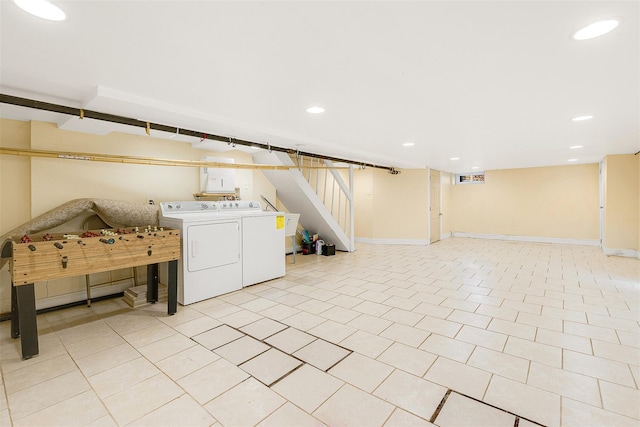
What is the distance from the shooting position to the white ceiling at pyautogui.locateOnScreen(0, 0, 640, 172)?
150 cm

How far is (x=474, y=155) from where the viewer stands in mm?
6402

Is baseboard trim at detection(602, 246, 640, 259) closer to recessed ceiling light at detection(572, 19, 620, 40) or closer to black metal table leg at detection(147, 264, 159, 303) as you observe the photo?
recessed ceiling light at detection(572, 19, 620, 40)

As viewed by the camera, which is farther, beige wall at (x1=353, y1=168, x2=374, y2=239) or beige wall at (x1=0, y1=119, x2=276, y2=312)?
beige wall at (x1=353, y1=168, x2=374, y2=239)

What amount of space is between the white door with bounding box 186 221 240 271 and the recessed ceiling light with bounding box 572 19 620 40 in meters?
3.87

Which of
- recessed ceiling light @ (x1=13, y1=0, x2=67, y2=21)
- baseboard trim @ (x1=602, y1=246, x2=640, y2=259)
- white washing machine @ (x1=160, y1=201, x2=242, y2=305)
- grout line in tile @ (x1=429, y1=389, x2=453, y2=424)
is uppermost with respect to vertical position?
recessed ceiling light @ (x1=13, y1=0, x2=67, y2=21)

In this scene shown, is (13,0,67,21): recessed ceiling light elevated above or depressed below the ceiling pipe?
above

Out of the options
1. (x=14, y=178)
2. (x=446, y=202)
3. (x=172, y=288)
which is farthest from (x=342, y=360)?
(x=446, y=202)

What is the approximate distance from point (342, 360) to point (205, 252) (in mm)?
2310

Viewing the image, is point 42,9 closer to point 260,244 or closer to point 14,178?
point 14,178

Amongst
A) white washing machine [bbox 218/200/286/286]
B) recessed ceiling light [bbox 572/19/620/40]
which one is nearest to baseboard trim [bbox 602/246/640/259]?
recessed ceiling light [bbox 572/19/620/40]

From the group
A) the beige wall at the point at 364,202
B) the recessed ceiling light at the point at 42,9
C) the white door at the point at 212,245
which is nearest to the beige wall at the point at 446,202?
the beige wall at the point at 364,202

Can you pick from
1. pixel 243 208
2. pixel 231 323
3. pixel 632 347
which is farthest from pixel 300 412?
pixel 243 208

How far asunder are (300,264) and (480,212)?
7.11 meters

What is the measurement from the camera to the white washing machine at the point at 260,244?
430cm
